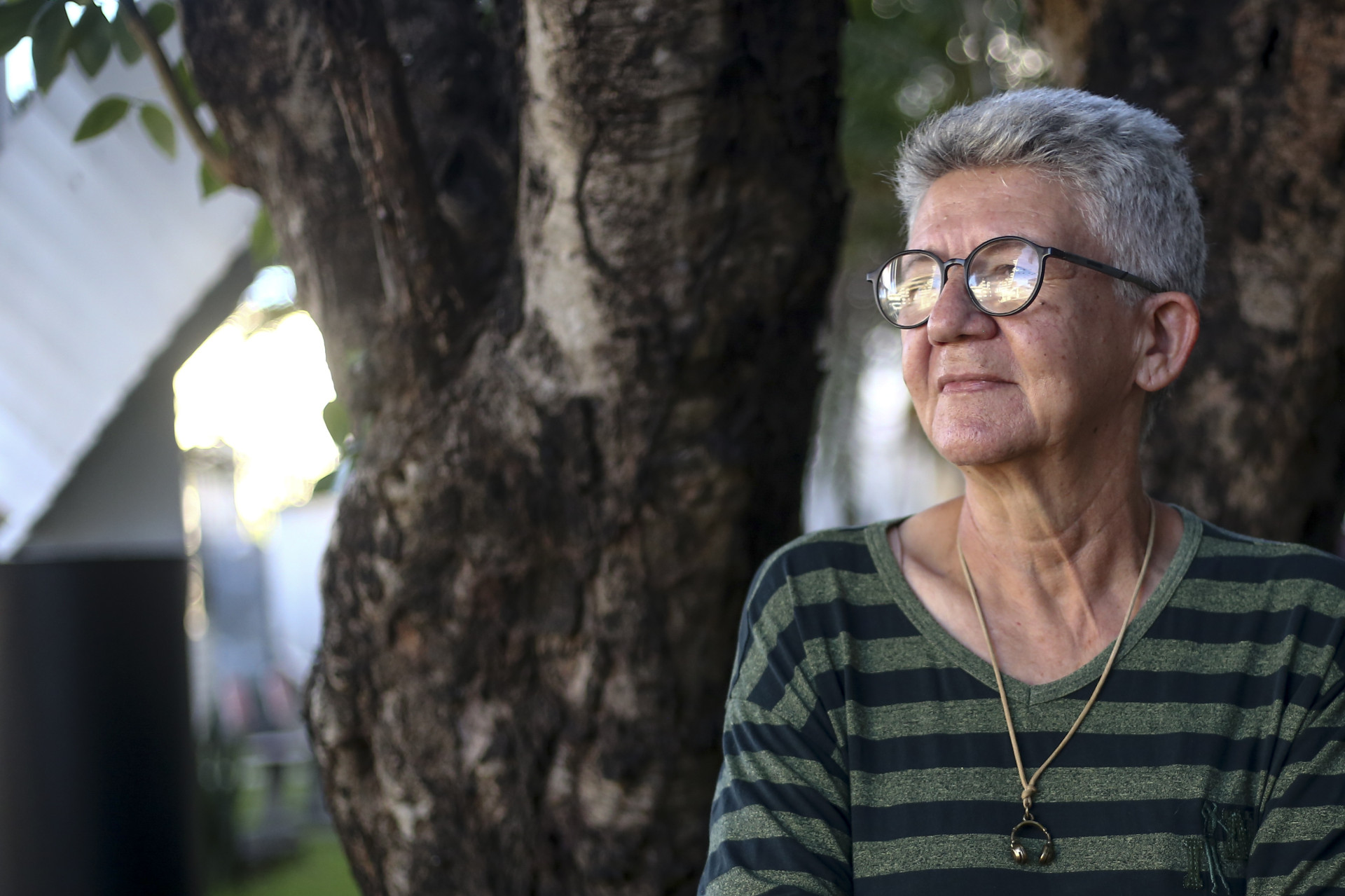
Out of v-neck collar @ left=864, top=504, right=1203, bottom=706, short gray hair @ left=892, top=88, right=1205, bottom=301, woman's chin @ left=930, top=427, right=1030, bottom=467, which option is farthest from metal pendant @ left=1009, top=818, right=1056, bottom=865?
short gray hair @ left=892, top=88, right=1205, bottom=301

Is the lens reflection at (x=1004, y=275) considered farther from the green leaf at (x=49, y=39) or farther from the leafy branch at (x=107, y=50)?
the green leaf at (x=49, y=39)

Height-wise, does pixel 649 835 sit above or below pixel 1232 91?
below

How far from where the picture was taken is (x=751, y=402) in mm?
1917

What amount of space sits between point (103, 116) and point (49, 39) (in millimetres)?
263

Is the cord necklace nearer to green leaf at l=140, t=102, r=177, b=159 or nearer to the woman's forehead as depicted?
the woman's forehead

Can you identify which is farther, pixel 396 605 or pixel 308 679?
pixel 308 679

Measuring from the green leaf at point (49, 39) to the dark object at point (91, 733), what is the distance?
95 cm

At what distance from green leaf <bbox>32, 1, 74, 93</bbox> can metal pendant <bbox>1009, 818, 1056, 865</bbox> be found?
2105 millimetres

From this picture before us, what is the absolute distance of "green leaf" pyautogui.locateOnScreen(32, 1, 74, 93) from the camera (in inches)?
82.0

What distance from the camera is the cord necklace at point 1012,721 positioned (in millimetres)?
1402

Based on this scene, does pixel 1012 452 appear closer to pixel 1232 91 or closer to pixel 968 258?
pixel 968 258

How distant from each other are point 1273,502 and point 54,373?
3.93 metres

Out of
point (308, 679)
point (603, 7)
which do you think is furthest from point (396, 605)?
point (603, 7)

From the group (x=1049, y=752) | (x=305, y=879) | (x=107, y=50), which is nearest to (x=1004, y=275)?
(x=1049, y=752)
